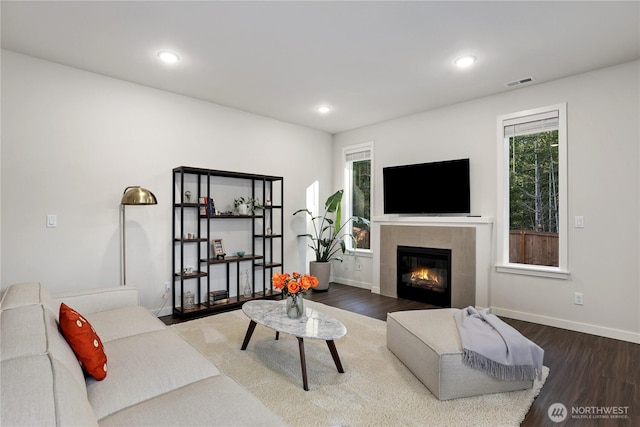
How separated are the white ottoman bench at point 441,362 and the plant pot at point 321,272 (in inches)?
108

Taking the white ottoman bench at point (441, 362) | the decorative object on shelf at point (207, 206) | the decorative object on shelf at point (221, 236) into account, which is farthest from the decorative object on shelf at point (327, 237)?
the white ottoman bench at point (441, 362)

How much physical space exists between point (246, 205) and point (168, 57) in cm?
204

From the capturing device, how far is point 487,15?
2.54 m

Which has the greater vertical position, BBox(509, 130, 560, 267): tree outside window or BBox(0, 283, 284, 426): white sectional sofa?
BBox(509, 130, 560, 267): tree outside window

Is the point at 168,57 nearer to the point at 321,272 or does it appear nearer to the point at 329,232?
the point at 321,272

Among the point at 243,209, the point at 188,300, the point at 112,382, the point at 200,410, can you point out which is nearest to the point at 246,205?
the point at 243,209

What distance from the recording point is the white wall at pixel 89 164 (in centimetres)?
316

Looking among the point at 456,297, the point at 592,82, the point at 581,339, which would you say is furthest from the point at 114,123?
the point at 581,339

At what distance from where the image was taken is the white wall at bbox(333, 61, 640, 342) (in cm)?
329

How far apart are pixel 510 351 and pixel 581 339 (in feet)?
5.73

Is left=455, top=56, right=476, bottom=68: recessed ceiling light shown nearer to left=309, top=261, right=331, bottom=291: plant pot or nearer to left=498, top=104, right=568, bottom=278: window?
left=498, top=104, right=568, bottom=278: window

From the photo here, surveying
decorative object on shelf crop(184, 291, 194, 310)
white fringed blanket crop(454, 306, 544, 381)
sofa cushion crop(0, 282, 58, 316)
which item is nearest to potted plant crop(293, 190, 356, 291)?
decorative object on shelf crop(184, 291, 194, 310)

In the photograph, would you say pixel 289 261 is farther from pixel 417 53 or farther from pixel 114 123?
pixel 417 53

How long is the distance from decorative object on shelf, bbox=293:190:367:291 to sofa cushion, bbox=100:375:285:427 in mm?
3852
